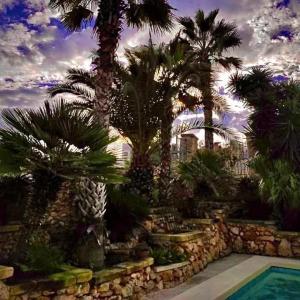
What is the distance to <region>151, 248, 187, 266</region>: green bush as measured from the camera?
7344 mm

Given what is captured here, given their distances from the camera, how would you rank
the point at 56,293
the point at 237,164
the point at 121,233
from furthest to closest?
1. the point at 237,164
2. the point at 121,233
3. the point at 56,293

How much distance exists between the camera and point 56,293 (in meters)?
4.91

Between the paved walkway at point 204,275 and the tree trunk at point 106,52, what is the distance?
135 inches

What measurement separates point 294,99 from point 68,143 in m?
7.66

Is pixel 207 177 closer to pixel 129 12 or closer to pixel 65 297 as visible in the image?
pixel 129 12

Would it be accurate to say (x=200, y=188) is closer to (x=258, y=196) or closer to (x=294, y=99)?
(x=258, y=196)

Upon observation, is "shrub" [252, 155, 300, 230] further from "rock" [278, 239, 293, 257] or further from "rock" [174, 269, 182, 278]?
"rock" [174, 269, 182, 278]

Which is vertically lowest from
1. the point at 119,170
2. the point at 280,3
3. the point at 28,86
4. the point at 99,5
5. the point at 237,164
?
the point at 119,170

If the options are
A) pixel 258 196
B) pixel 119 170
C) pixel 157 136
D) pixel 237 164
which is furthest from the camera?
pixel 237 164

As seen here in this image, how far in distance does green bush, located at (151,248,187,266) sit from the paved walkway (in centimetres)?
50

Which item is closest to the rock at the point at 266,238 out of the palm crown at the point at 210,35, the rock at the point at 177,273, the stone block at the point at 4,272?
the rock at the point at 177,273

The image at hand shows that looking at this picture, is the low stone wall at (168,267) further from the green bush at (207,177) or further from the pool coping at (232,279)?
the green bush at (207,177)

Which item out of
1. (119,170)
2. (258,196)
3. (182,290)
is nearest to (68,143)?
(119,170)

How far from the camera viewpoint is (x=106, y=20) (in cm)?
737
